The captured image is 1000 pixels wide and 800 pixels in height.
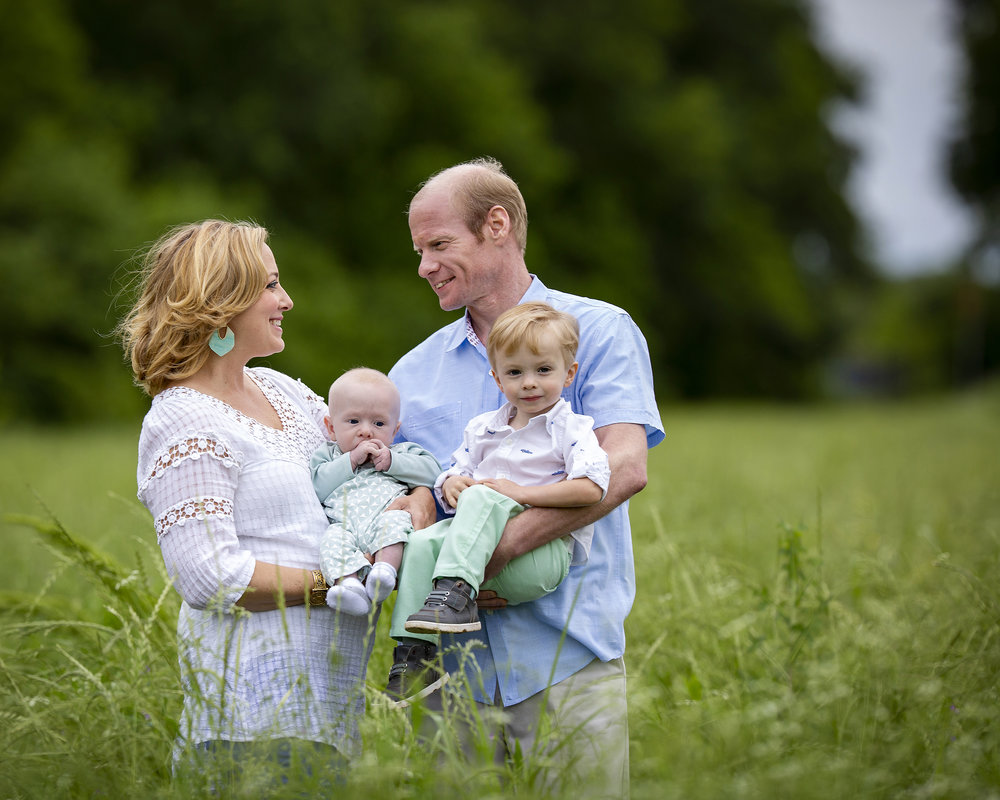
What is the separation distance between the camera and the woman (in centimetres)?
261

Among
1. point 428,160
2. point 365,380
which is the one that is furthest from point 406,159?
point 365,380

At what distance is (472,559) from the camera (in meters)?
2.64

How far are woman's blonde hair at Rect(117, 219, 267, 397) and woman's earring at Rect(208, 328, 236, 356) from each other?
0.02 metres

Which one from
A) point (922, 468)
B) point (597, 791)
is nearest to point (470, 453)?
point (597, 791)

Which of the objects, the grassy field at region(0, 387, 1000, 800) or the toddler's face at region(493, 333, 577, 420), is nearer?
the grassy field at region(0, 387, 1000, 800)

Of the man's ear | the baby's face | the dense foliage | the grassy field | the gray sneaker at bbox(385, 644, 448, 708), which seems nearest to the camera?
the grassy field

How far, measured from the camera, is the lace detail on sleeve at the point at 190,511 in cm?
262

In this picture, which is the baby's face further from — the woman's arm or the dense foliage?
the dense foliage

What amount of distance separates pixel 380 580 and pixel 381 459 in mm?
389

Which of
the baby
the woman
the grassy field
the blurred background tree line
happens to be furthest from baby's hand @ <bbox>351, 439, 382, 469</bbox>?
the blurred background tree line

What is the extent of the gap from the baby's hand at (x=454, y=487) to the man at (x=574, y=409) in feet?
0.65

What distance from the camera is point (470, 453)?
2977 mm

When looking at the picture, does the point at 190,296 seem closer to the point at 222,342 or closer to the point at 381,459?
the point at 222,342

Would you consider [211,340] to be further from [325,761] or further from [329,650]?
[325,761]
